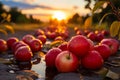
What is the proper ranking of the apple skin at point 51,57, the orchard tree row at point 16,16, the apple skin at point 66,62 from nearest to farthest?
the apple skin at point 66,62 < the apple skin at point 51,57 < the orchard tree row at point 16,16

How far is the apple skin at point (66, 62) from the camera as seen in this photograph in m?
4.43

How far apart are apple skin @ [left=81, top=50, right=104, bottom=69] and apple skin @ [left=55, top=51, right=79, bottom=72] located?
17 cm

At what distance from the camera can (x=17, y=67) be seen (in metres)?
4.84

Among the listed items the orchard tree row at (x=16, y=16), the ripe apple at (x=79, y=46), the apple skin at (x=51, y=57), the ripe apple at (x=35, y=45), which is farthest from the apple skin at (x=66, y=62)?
the orchard tree row at (x=16, y=16)

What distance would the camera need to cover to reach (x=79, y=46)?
4.69 meters

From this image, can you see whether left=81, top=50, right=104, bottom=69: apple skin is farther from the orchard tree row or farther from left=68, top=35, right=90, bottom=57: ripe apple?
the orchard tree row

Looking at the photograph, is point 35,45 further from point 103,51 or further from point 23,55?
point 103,51

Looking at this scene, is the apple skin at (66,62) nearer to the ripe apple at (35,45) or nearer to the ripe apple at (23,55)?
the ripe apple at (23,55)

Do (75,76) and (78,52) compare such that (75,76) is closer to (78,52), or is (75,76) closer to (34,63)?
(78,52)

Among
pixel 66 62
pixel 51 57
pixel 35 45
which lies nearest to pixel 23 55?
pixel 51 57

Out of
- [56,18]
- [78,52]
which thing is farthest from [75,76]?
[56,18]

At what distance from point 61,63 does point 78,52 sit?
35 cm

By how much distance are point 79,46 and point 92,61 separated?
0.91ft

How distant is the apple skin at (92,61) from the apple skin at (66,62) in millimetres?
169
